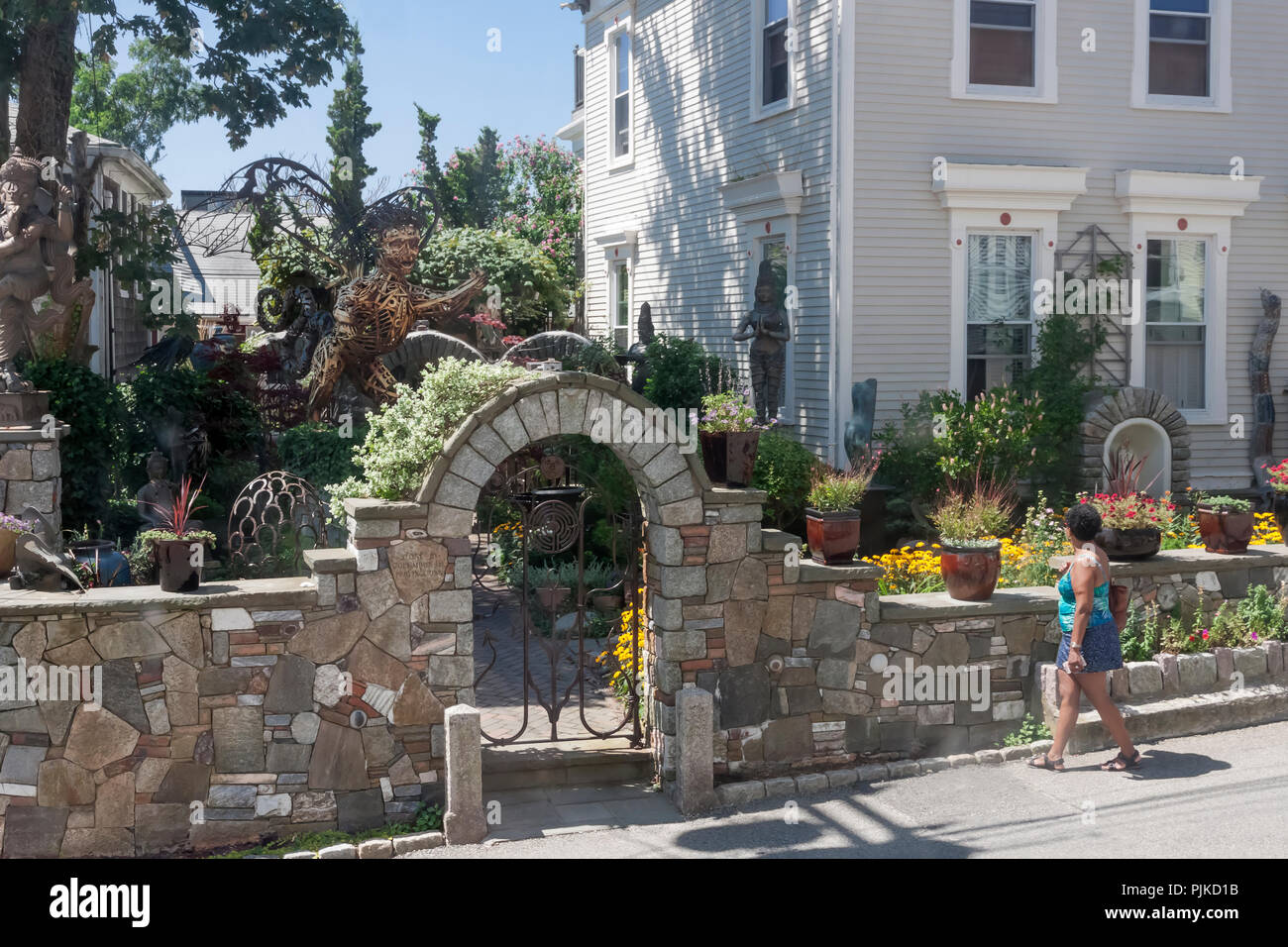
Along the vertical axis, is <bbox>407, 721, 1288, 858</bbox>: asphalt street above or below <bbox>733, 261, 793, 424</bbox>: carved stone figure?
below

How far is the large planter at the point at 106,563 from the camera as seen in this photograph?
909 cm

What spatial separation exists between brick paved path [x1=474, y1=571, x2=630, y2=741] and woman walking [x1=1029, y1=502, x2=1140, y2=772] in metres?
3.12

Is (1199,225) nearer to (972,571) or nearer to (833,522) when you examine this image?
(972,571)

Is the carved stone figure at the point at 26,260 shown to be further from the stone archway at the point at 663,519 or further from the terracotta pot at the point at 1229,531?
the terracotta pot at the point at 1229,531

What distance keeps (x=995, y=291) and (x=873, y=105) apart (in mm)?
2668

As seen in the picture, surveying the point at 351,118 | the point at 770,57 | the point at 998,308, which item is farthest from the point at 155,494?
the point at 351,118

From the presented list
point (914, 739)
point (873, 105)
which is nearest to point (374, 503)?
point (914, 739)

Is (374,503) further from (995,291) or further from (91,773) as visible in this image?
(995,291)

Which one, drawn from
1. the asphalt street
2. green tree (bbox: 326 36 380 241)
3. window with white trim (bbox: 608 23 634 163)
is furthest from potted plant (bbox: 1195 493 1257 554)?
green tree (bbox: 326 36 380 241)

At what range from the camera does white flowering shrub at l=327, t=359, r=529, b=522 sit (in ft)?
25.8

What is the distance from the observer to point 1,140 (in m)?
15.3

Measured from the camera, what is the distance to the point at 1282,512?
1045cm

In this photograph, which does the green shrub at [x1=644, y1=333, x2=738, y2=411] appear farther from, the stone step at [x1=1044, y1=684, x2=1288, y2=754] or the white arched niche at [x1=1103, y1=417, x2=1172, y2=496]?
the stone step at [x1=1044, y1=684, x2=1288, y2=754]

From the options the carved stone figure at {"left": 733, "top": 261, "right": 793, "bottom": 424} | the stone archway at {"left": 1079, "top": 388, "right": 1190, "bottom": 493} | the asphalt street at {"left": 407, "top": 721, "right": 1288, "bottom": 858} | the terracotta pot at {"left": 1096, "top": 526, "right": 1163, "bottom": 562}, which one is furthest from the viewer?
the carved stone figure at {"left": 733, "top": 261, "right": 793, "bottom": 424}
